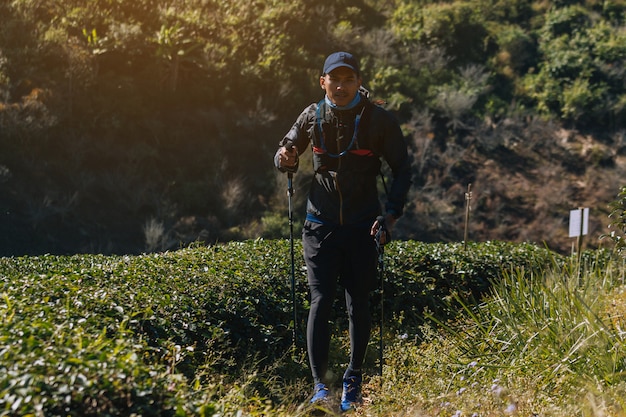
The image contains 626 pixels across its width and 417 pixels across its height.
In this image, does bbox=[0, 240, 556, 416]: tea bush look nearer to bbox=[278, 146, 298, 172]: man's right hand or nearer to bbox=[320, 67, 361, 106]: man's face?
bbox=[278, 146, 298, 172]: man's right hand

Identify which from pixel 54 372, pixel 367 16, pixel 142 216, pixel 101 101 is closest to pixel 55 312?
pixel 54 372

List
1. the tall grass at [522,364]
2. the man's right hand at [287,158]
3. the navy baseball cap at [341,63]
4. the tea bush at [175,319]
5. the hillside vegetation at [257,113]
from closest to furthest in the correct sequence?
the tea bush at [175,319] < the tall grass at [522,364] < the navy baseball cap at [341,63] < the man's right hand at [287,158] < the hillside vegetation at [257,113]

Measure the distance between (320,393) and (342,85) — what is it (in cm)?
186

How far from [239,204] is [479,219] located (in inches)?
234

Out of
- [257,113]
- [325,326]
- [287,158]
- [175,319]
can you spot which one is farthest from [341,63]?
[257,113]

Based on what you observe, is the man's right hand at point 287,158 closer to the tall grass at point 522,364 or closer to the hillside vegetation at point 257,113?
the tall grass at point 522,364

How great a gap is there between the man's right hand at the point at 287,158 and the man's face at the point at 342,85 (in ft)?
1.39

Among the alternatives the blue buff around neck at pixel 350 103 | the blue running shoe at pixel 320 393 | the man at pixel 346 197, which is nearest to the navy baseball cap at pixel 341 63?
the man at pixel 346 197

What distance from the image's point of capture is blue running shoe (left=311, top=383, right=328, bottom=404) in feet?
16.4

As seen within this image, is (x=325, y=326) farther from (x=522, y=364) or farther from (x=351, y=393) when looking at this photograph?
(x=522, y=364)

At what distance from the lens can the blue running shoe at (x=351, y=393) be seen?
204 inches

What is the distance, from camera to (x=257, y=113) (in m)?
19.4

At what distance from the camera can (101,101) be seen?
57.7ft

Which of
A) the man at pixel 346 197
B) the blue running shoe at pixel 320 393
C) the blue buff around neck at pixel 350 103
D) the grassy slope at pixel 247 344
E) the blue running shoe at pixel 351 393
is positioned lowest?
the blue running shoe at pixel 351 393
